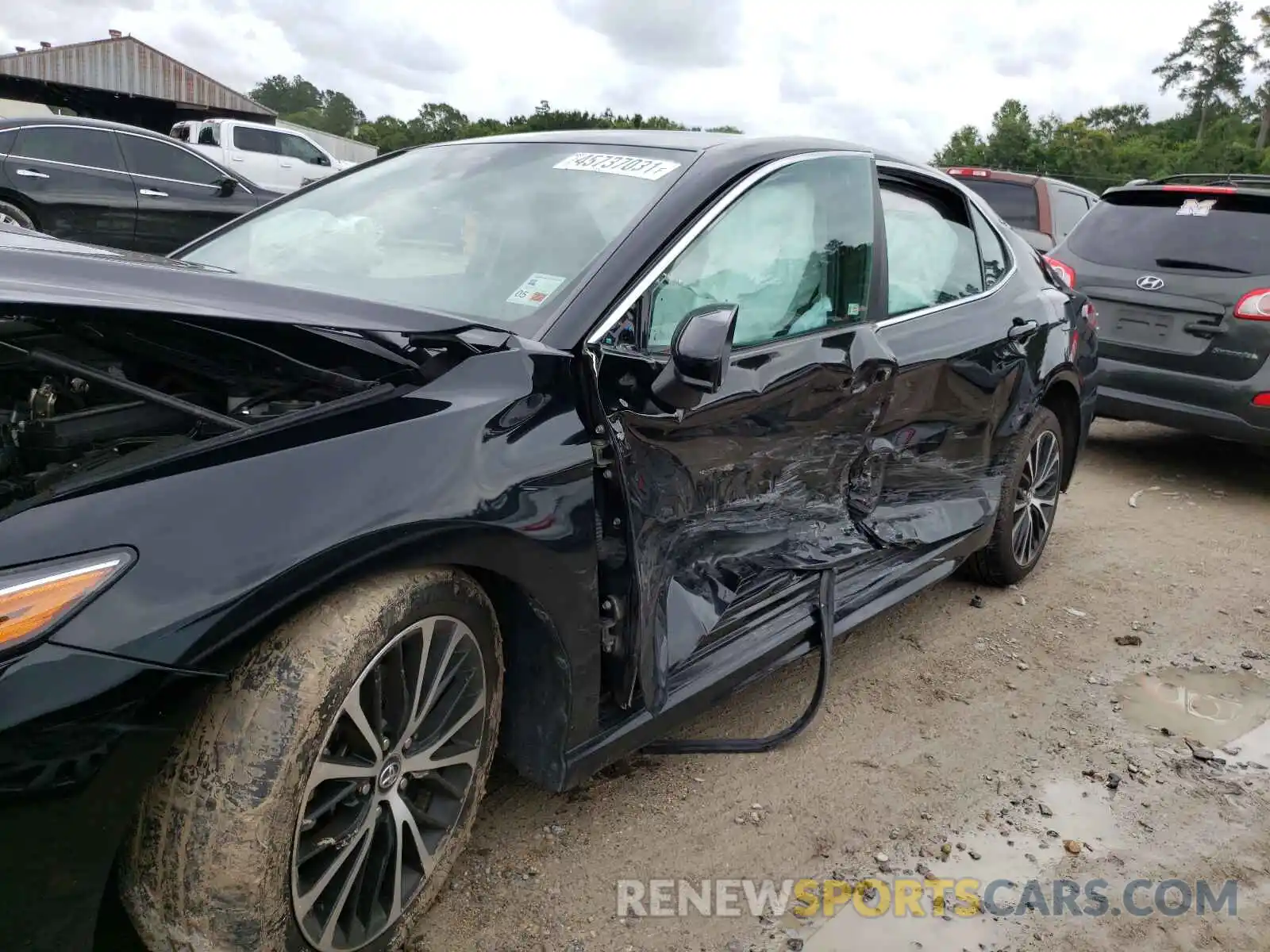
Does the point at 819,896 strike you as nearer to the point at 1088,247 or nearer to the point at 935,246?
the point at 935,246

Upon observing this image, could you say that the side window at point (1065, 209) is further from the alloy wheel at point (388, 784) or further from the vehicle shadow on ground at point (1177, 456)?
the alloy wheel at point (388, 784)

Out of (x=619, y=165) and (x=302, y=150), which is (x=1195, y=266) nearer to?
(x=619, y=165)

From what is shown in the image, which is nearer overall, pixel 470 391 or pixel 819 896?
pixel 470 391

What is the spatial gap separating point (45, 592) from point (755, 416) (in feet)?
5.44

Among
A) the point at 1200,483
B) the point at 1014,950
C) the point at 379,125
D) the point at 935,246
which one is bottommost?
the point at 1014,950

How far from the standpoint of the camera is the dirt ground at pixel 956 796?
7.48 feet

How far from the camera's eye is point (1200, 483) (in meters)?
6.17

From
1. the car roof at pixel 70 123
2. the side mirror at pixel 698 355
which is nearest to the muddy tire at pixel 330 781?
the side mirror at pixel 698 355

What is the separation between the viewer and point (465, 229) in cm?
272

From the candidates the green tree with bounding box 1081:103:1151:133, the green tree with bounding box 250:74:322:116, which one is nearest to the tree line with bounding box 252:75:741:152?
the green tree with bounding box 250:74:322:116

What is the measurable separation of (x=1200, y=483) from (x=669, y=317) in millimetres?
4991

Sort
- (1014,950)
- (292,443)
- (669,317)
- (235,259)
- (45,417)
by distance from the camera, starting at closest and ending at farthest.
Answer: (292,443), (45,417), (1014,950), (669,317), (235,259)

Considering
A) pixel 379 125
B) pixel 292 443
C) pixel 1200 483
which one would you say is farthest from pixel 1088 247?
pixel 379 125

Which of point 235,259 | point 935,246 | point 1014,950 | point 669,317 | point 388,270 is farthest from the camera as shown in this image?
point 935,246
